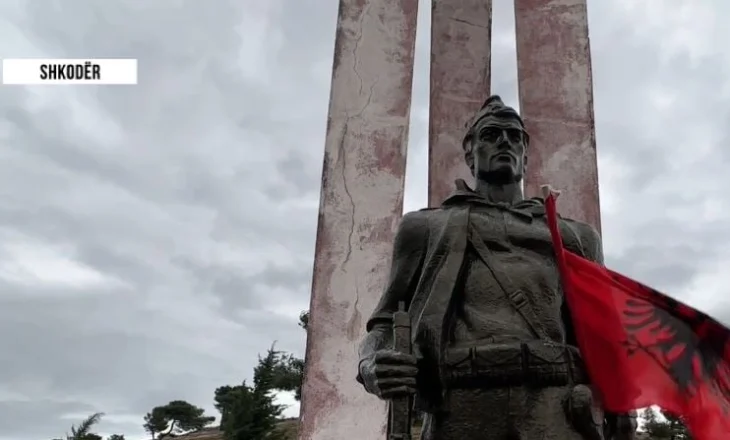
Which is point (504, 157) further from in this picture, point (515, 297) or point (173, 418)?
point (173, 418)

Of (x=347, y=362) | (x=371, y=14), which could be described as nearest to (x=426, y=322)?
(x=347, y=362)

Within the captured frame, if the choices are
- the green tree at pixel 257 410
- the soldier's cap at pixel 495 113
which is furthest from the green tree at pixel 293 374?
the soldier's cap at pixel 495 113

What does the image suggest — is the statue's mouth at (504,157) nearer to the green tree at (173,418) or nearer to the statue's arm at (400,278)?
the statue's arm at (400,278)

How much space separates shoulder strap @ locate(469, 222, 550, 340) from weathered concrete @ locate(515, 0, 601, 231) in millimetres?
6579

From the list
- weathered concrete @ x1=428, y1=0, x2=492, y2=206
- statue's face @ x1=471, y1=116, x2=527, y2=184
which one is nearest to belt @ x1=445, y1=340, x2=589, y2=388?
statue's face @ x1=471, y1=116, x2=527, y2=184

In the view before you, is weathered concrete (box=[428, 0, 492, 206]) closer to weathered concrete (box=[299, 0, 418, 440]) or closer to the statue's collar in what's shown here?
weathered concrete (box=[299, 0, 418, 440])

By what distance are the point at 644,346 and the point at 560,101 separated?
24.2ft

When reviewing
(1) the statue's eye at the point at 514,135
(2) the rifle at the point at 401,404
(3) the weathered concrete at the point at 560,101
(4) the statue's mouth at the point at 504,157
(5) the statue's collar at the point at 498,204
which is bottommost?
(2) the rifle at the point at 401,404

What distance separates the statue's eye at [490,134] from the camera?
3.08 meters

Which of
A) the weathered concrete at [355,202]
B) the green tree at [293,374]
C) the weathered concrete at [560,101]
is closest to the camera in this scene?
the weathered concrete at [355,202]

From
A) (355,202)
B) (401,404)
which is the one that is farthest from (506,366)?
(355,202)

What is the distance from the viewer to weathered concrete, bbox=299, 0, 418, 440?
8.57 m

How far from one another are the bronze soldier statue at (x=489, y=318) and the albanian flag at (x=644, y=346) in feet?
0.25

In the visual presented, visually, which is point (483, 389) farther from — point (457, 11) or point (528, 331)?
point (457, 11)
